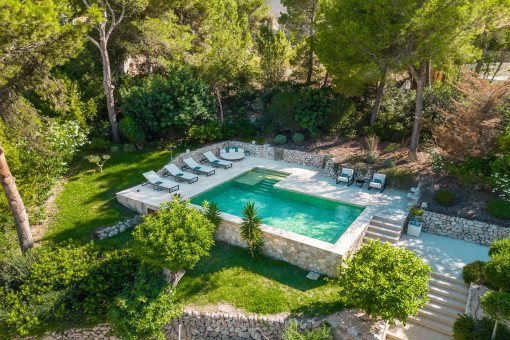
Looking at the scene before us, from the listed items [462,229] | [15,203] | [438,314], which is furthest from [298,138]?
[15,203]

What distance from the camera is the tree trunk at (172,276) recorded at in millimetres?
9320

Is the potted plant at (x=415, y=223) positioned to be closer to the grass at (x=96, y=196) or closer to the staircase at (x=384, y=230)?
the staircase at (x=384, y=230)

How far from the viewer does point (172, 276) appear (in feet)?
31.0

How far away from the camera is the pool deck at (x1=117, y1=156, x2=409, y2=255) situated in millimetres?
10812

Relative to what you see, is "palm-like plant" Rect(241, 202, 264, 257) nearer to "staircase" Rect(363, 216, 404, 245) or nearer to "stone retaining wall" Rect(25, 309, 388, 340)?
"stone retaining wall" Rect(25, 309, 388, 340)

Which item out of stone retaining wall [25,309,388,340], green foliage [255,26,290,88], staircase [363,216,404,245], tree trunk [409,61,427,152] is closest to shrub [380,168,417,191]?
tree trunk [409,61,427,152]

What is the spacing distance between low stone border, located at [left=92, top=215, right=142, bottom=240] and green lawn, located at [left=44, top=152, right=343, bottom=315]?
268mm

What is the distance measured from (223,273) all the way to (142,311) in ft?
9.42

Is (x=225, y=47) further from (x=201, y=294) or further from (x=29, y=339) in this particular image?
(x=29, y=339)

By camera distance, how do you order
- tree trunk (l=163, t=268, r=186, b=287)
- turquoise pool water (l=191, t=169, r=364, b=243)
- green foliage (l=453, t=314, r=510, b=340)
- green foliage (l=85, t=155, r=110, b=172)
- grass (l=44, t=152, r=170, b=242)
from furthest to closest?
green foliage (l=85, t=155, r=110, b=172) → grass (l=44, t=152, r=170, b=242) → turquoise pool water (l=191, t=169, r=364, b=243) → tree trunk (l=163, t=268, r=186, b=287) → green foliage (l=453, t=314, r=510, b=340)

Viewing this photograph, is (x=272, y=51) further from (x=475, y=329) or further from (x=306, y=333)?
(x=475, y=329)

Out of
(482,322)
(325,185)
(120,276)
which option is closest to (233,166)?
(325,185)

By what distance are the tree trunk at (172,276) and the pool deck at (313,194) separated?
2.75 m

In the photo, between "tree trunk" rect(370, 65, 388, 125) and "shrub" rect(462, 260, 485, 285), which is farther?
"tree trunk" rect(370, 65, 388, 125)
